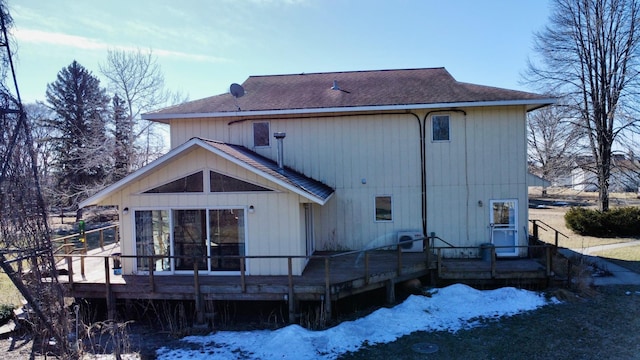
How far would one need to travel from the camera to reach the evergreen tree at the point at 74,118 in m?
27.1

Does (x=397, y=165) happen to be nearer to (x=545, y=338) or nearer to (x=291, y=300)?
(x=291, y=300)

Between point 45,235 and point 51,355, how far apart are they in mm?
2853

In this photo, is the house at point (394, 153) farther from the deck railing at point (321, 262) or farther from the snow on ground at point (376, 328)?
the snow on ground at point (376, 328)

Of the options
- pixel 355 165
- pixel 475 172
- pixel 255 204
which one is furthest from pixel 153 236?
pixel 475 172

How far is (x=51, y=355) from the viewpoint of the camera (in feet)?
25.0

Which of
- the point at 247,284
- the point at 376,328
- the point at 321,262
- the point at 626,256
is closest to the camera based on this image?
the point at 376,328

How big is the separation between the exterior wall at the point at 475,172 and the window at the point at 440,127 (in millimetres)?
149

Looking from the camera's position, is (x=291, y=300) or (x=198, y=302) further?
(x=198, y=302)

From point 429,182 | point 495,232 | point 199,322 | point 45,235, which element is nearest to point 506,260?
point 495,232

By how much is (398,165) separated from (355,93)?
113 inches

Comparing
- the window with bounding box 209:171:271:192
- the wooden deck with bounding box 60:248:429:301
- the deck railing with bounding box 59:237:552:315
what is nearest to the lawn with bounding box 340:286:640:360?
the deck railing with bounding box 59:237:552:315

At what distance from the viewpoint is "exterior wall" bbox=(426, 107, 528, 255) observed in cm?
1211

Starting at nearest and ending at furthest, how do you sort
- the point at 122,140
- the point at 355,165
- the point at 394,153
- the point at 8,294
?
the point at 8,294
the point at 394,153
the point at 355,165
the point at 122,140

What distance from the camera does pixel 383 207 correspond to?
12.7 meters
